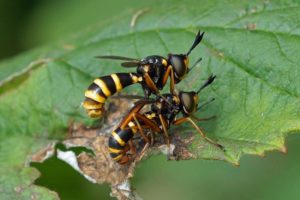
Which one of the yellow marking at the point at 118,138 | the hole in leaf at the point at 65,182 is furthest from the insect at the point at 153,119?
the hole in leaf at the point at 65,182

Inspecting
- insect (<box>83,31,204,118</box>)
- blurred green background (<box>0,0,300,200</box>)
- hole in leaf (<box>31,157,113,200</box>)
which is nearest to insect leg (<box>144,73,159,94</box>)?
insect (<box>83,31,204,118</box>)

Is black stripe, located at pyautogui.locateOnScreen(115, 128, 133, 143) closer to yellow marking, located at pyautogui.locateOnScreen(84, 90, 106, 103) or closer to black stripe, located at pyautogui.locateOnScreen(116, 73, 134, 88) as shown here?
yellow marking, located at pyautogui.locateOnScreen(84, 90, 106, 103)

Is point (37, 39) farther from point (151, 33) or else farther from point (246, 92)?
point (246, 92)

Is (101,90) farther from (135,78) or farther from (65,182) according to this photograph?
(65,182)

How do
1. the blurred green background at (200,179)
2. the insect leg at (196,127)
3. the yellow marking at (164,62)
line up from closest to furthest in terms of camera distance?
the insect leg at (196,127), the yellow marking at (164,62), the blurred green background at (200,179)

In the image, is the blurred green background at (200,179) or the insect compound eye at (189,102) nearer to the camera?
the insect compound eye at (189,102)

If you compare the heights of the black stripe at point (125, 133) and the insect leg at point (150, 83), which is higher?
the insect leg at point (150, 83)

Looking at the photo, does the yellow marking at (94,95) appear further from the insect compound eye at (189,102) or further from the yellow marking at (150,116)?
the insect compound eye at (189,102)
